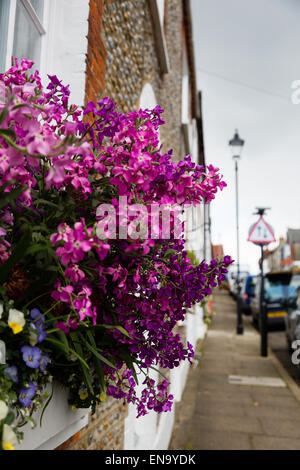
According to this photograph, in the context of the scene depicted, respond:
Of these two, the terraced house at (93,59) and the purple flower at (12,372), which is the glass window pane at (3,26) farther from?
the purple flower at (12,372)

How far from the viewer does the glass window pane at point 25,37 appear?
2078 millimetres

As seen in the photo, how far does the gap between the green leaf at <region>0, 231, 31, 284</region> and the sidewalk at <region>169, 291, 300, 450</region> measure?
197 inches

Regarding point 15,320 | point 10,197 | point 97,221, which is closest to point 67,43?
point 97,221

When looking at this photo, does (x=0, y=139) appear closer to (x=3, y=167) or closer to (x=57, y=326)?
→ (x=3, y=167)

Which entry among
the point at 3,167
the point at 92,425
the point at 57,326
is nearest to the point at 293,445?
the point at 92,425

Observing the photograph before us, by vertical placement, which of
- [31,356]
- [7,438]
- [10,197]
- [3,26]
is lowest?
[7,438]

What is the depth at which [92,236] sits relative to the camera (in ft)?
2.98

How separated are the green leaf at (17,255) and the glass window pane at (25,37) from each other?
1389 millimetres

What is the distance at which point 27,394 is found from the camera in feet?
3.58

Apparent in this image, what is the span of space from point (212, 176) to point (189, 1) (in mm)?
8072

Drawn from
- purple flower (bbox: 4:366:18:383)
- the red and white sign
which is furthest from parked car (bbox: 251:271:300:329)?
purple flower (bbox: 4:366:18:383)

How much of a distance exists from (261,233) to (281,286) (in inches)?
181

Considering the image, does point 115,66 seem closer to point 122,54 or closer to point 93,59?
point 122,54

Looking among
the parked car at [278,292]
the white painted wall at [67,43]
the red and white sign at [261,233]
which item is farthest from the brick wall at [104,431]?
the parked car at [278,292]
